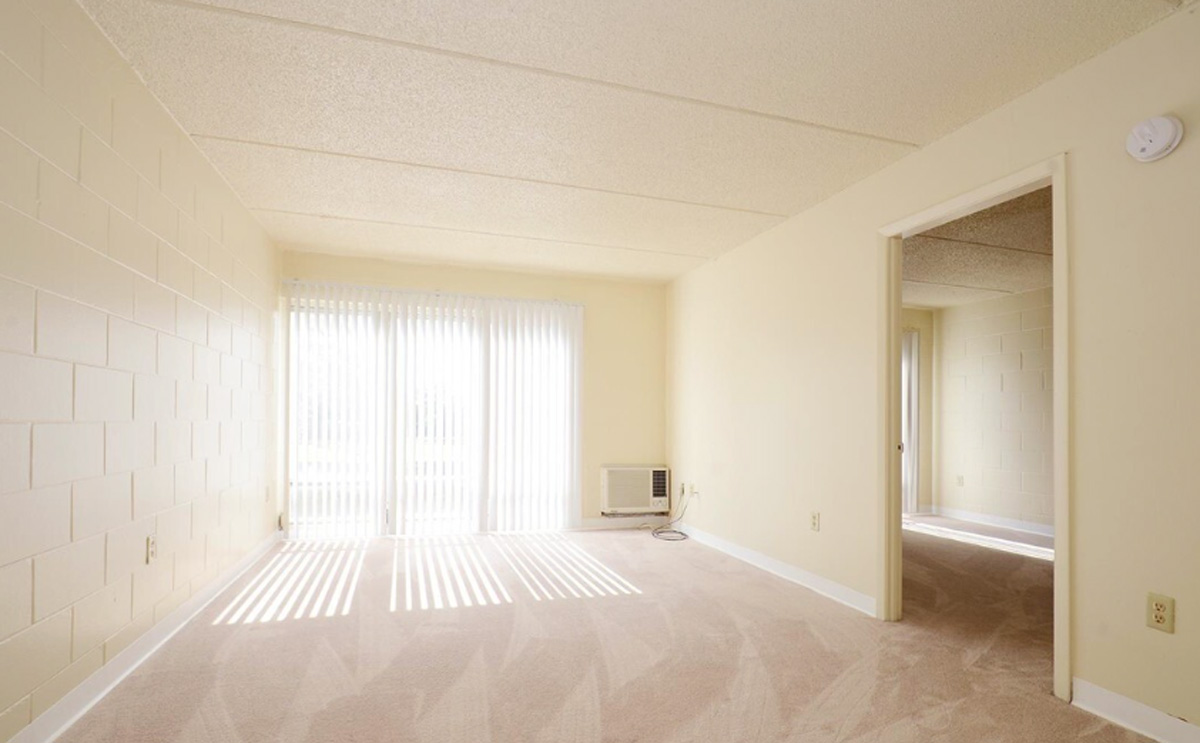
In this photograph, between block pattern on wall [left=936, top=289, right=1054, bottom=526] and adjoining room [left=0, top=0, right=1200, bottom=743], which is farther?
block pattern on wall [left=936, top=289, right=1054, bottom=526]

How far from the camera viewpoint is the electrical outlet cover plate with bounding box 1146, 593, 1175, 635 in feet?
6.18

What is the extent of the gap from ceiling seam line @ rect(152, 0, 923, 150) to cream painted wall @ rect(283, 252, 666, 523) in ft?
10.4

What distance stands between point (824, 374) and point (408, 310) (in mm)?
3452

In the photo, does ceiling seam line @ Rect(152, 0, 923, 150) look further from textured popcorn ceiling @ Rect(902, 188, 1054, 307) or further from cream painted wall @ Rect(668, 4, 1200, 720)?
textured popcorn ceiling @ Rect(902, 188, 1054, 307)

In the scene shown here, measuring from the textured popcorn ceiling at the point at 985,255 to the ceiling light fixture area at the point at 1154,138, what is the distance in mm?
1389

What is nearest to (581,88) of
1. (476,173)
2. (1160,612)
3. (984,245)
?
(476,173)

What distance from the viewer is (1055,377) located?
7.38ft

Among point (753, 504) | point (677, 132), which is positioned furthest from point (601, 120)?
point (753, 504)

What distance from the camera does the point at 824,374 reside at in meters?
3.54

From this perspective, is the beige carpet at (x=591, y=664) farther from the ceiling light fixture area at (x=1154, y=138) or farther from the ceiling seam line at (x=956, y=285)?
the ceiling seam line at (x=956, y=285)

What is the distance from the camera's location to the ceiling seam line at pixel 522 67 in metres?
1.95

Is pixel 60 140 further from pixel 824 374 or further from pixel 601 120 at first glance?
pixel 824 374

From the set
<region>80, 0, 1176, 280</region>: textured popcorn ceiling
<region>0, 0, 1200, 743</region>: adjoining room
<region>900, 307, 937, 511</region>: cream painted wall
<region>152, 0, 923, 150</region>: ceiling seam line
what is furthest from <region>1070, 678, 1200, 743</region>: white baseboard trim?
<region>900, 307, 937, 511</region>: cream painted wall

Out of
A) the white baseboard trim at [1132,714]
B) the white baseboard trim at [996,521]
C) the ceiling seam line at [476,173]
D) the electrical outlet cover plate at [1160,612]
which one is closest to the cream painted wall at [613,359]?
the ceiling seam line at [476,173]
